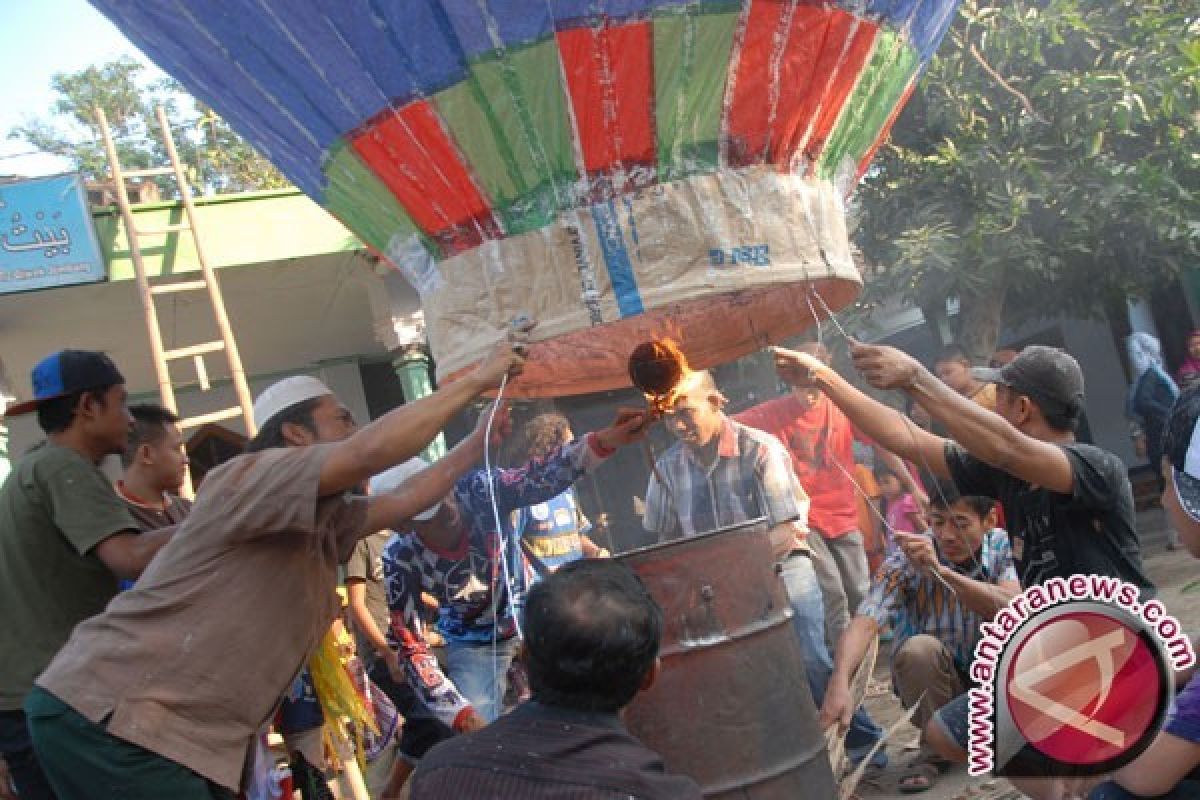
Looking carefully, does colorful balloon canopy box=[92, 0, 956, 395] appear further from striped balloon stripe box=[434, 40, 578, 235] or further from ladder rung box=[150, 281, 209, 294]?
ladder rung box=[150, 281, 209, 294]

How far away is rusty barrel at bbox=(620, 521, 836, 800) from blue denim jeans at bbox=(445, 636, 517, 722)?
997mm

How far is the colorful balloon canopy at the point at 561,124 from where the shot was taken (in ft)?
7.18

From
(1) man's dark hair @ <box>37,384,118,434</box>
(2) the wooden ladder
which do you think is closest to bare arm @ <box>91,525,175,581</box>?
(1) man's dark hair @ <box>37,384,118,434</box>

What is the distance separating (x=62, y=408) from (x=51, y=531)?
34 cm

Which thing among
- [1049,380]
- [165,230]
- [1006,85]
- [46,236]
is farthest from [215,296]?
[1049,380]

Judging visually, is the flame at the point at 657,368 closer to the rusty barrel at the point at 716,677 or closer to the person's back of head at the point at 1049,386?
the rusty barrel at the point at 716,677

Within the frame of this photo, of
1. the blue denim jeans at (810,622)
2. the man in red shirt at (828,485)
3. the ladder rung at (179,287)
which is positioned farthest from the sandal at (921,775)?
the ladder rung at (179,287)

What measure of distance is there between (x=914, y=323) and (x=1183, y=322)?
400cm

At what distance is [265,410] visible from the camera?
332cm

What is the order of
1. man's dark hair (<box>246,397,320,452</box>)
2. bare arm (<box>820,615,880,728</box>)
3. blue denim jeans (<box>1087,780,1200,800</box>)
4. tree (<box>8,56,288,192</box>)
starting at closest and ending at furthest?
blue denim jeans (<box>1087,780,1200,800</box>) → man's dark hair (<box>246,397,320,452</box>) → bare arm (<box>820,615,880,728</box>) → tree (<box>8,56,288,192</box>)

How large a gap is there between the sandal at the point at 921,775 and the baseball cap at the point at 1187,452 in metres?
2.57

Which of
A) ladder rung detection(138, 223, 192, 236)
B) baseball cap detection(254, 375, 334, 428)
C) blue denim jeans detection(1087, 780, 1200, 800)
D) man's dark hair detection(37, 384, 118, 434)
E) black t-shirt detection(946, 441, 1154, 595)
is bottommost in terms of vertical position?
blue denim jeans detection(1087, 780, 1200, 800)

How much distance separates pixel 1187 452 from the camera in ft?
7.16

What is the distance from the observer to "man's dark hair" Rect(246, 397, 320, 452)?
2.99m
